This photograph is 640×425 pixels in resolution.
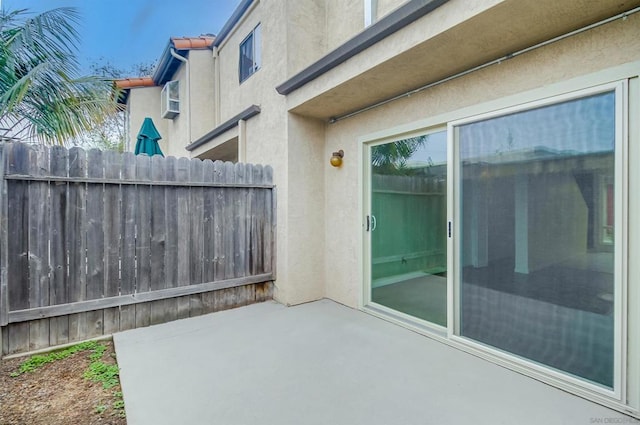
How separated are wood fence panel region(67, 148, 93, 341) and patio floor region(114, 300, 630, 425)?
489 mm

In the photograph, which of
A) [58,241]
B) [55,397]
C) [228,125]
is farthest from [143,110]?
[55,397]

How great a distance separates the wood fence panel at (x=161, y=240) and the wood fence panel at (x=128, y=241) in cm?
22

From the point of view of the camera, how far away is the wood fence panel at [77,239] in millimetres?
3842

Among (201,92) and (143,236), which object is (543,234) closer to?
(143,236)

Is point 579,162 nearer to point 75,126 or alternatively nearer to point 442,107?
point 442,107

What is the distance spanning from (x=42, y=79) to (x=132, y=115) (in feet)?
29.8

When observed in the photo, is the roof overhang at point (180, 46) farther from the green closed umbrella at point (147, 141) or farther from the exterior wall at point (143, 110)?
the green closed umbrella at point (147, 141)

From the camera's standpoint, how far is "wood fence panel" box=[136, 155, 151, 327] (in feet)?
14.1

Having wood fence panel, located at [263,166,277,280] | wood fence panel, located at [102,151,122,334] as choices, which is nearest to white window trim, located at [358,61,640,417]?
wood fence panel, located at [263,166,277,280]

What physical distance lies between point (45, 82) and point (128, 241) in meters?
2.01

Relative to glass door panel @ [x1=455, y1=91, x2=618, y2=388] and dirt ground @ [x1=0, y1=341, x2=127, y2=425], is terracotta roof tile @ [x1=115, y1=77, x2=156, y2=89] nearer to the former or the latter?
dirt ground @ [x1=0, y1=341, x2=127, y2=425]

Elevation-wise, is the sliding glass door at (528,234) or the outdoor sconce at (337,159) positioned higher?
the outdoor sconce at (337,159)

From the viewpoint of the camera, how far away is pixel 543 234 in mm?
3041

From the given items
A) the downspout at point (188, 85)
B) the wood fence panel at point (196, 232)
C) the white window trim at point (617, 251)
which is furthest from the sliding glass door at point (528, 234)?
the downspout at point (188, 85)
